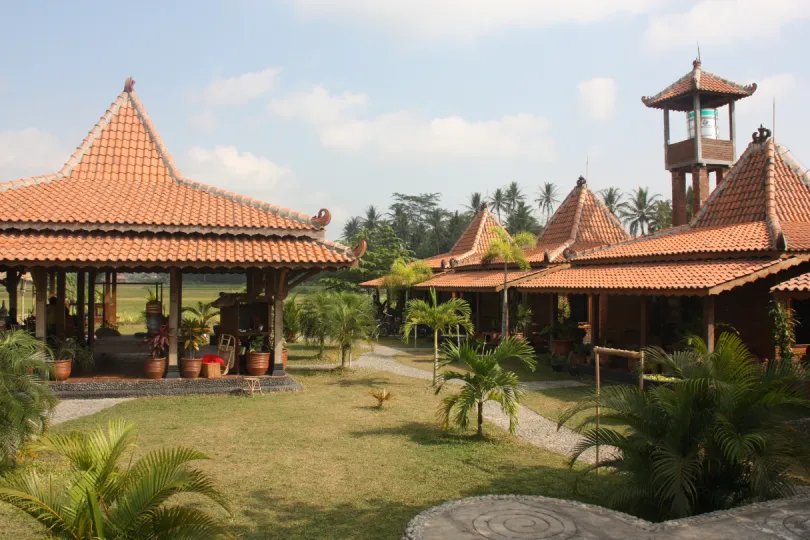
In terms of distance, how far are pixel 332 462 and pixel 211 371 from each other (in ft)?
19.1

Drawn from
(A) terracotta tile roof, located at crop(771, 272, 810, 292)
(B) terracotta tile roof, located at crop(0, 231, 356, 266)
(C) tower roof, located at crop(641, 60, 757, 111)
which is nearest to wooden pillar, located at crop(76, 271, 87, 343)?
(B) terracotta tile roof, located at crop(0, 231, 356, 266)

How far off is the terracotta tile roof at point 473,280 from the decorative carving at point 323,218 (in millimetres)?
7288

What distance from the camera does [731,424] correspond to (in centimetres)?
570

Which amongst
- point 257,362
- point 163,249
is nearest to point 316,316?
point 257,362

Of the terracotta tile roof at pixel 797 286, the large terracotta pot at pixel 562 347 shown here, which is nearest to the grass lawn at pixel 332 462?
the terracotta tile roof at pixel 797 286

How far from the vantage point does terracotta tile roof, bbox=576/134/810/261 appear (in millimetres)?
13539

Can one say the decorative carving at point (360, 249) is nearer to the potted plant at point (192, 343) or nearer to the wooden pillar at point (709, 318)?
the potted plant at point (192, 343)

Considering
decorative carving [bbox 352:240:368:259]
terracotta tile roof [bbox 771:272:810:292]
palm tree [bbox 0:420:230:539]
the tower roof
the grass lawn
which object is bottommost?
the grass lawn

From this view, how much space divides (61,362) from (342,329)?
613 cm

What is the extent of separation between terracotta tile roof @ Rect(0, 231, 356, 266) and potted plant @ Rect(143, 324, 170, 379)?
1.69m

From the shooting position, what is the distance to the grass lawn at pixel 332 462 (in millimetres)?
5938

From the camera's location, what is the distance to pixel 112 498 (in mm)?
4152

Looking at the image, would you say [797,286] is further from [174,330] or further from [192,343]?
[174,330]

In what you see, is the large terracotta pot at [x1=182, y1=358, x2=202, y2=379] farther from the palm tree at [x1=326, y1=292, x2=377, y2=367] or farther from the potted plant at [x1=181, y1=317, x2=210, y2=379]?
the palm tree at [x1=326, y1=292, x2=377, y2=367]
